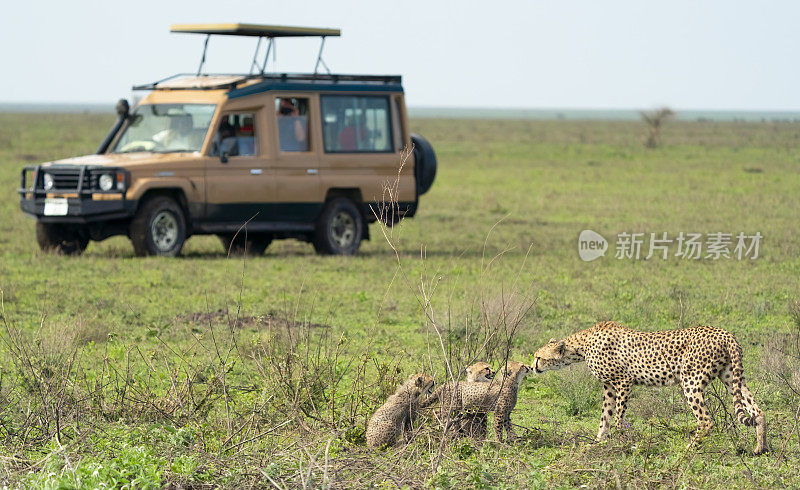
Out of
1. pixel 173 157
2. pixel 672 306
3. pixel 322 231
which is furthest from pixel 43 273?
pixel 672 306

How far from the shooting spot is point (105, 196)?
45.4ft

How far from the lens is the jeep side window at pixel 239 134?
14523mm

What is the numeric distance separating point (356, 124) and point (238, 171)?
1.87 meters

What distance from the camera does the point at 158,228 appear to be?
47.6ft

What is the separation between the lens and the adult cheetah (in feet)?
19.0

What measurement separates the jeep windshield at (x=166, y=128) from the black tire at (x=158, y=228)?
2.68 feet

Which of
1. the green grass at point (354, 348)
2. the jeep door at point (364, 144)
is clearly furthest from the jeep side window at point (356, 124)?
the green grass at point (354, 348)

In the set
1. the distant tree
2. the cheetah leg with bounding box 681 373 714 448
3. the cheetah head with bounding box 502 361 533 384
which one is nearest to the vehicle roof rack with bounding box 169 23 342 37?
the cheetah head with bounding box 502 361 533 384

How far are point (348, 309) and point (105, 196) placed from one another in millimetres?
4333

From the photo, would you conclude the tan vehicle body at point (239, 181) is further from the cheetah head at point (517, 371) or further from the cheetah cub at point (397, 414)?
the cheetah cub at point (397, 414)

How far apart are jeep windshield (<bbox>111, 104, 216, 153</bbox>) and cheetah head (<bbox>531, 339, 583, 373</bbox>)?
9.12m

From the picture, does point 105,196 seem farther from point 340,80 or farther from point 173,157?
point 340,80

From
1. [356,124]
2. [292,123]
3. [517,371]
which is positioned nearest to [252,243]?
[292,123]

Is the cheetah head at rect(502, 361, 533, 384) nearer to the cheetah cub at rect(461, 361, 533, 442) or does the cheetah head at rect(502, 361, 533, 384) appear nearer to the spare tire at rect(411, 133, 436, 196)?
the cheetah cub at rect(461, 361, 533, 442)
